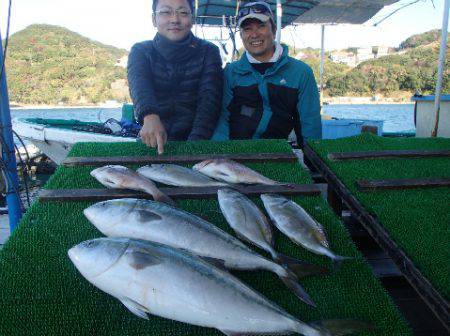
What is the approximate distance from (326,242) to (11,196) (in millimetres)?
3419

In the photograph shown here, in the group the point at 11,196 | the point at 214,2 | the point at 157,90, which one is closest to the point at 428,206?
the point at 157,90

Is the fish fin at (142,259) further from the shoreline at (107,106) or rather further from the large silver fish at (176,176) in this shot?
the shoreline at (107,106)

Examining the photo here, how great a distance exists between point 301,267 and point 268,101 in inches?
107

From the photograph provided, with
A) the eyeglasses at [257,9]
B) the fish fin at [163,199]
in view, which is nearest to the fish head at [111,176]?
the fish fin at [163,199]

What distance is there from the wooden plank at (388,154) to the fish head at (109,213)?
6.55 feet

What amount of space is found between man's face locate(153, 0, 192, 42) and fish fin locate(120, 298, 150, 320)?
10.3ft

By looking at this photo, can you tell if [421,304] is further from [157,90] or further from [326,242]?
[157,90]

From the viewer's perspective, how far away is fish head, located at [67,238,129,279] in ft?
5.07

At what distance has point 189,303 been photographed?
4.50ft

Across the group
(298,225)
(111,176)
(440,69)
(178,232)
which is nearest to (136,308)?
(178,232)

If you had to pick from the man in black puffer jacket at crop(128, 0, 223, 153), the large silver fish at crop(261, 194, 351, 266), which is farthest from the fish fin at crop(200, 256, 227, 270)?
the man in black puffer jacket at crop(128, 0, 223, 153)

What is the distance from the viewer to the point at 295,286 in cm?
160

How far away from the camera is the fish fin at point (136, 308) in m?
1.43

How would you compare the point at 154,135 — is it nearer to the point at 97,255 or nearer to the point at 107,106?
the point at 97,255
